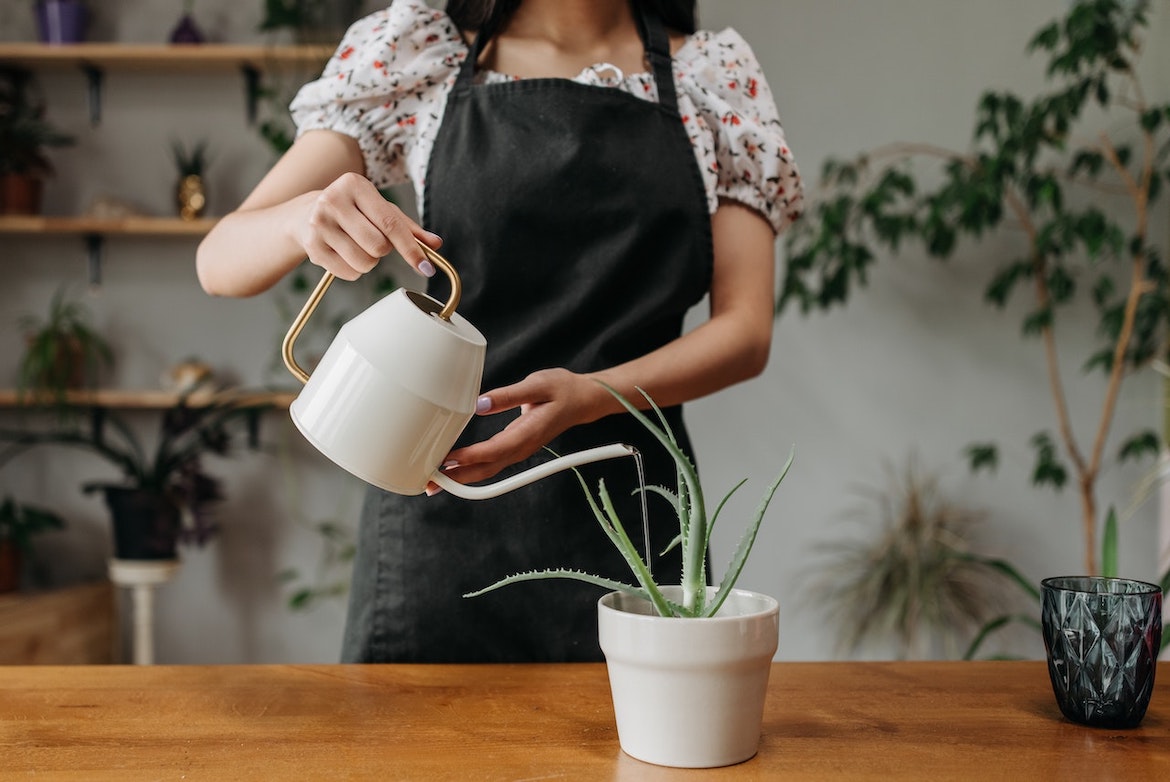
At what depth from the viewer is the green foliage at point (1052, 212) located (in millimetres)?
2324

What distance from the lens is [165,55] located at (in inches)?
102

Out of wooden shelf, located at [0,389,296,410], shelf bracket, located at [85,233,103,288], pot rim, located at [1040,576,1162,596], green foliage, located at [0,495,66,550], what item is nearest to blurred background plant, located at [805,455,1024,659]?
wooden shelf, located at [0,389,296,410]

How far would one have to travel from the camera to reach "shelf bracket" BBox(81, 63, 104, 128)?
9.04 feet

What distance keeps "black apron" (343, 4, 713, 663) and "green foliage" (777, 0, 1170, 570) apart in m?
1.34

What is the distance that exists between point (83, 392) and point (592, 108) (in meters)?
2.05

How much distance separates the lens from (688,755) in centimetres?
65

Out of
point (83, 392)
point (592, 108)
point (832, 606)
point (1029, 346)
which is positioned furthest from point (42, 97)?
point (1029, 346)

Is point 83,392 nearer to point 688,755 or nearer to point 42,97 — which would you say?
point 42,97

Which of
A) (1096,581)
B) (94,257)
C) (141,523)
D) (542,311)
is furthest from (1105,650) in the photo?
(94,257)

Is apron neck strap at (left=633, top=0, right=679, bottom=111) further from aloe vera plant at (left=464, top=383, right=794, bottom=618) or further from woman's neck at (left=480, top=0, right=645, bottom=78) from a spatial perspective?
aloe vera plant at (left=464, top=383, right=794, bottom=618)

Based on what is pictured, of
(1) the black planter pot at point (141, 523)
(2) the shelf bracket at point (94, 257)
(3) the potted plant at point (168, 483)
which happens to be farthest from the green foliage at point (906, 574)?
(2) the shelf bracket at point (94, 257)

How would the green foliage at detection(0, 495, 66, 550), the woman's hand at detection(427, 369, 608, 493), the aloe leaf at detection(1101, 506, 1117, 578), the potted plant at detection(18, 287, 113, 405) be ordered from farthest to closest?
1. the potted plant at detection(18, 287, 113, 405)
2. the green foliage at detection(0, 495, 66, 550)
3. the aloe leaf at detection(1101, 506, 1117, 578)
4. the woman's hand at detection(427, 369, 608, 493)

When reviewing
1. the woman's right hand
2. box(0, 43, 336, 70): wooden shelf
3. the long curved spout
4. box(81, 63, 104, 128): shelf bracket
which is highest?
box(0, 43, 336, 70): wooden shelf

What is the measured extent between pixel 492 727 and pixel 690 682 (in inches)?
6.7
